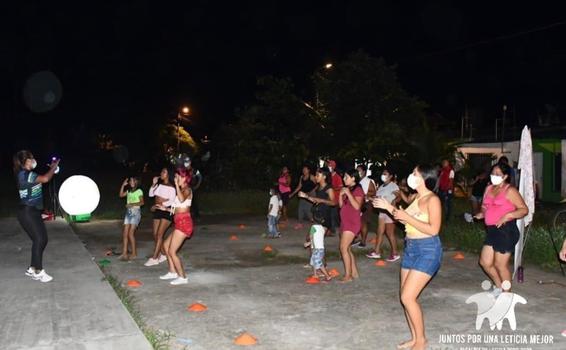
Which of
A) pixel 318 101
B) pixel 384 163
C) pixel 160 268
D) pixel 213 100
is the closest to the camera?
pixel 160 268

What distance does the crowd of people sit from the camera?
4.95 m

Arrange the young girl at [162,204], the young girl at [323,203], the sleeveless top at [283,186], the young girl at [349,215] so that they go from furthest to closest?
the sleeveless top at [283,186] → the young girl at [162,204] → the young girl at [323,203] → the young girl at [349,215]

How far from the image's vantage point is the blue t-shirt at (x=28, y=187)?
24.8 ft

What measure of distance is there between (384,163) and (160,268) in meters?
13.1

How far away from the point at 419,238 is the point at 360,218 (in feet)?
8.59

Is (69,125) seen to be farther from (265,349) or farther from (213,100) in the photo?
(265,349)

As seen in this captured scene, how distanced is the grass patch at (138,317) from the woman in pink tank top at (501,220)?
3.80 meters

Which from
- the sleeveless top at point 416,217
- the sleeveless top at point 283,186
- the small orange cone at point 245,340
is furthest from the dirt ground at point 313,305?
the sleeveless top at point 283,186

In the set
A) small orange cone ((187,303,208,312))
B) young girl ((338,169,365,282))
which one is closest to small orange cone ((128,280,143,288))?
small orange cone ((187,303,208,312))

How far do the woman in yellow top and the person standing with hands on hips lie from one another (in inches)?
194

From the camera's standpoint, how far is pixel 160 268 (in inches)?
348

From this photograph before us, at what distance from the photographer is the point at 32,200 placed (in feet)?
25.1

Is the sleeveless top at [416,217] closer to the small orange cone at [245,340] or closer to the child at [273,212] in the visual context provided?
the small orange cone at [245,340]

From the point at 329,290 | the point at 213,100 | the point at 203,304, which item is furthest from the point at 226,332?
the point at 213,100
